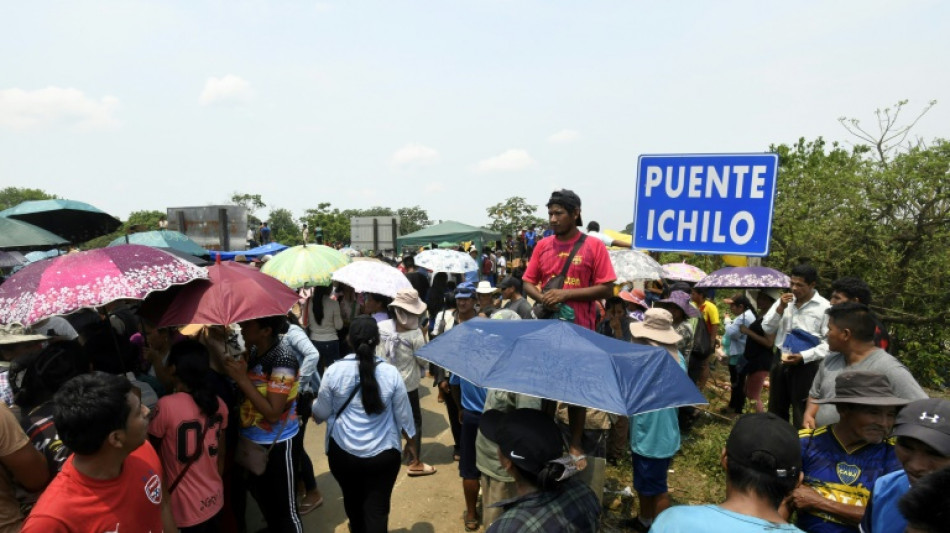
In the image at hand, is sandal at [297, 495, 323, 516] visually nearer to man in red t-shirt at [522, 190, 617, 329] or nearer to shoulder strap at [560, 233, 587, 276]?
man in red t-shirt at [522, 190, 617, 329]

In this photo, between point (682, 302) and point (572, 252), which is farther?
point (682, 302)

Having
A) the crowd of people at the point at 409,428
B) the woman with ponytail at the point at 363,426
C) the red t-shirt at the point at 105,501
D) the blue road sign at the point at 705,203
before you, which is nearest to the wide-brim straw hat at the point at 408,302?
the crowd of people at the point at 409,428

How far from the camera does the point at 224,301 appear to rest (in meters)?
3.05

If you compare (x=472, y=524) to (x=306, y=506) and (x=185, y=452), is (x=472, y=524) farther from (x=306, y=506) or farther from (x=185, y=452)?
(x=185, y=452)

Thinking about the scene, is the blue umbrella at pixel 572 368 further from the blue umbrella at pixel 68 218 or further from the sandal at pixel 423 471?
the blue umbrella at pixel 68 218

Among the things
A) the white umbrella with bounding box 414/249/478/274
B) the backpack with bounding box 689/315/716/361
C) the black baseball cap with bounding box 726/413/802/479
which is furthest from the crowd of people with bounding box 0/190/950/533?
the white umbrella with bounding box 414/249/478/274

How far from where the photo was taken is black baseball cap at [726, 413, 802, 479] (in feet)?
5.79

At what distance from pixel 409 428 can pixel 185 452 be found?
145 cm

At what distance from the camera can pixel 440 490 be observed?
5.07 m

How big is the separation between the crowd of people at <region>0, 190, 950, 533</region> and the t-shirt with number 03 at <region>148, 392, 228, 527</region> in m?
0.01

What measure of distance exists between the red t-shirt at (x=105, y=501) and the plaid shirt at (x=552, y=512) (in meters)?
1.62

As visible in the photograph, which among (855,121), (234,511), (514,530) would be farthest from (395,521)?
(855,121)

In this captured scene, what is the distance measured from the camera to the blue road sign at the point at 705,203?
3.73 m

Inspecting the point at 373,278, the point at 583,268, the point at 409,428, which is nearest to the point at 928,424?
the point at 583,268
